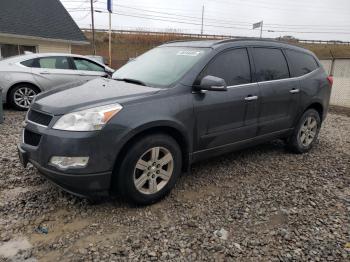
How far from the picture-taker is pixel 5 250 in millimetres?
2658

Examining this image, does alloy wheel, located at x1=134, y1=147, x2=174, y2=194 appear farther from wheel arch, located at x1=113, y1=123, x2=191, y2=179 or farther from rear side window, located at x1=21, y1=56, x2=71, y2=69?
rear side window, located at x1=21, y1=56, x2=71, y2=69

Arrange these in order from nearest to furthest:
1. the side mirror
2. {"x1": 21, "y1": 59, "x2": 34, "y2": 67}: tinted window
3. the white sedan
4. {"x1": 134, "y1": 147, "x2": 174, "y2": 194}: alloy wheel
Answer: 1. {"x1": 134, "y1": 147, "x2": 174, "y2": 194}: alloy wheel
2. the side mirror
3. the white sedan
4. {"x1": 21, "y1": 59, "x2": 34, "y2": 67}: tinted window

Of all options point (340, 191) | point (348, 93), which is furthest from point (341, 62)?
point (340, 191)

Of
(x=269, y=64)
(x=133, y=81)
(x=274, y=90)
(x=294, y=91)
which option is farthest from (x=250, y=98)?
(x=133, y=81)

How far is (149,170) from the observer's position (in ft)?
10.9

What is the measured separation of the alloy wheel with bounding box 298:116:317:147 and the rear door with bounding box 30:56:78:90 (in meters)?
5.99

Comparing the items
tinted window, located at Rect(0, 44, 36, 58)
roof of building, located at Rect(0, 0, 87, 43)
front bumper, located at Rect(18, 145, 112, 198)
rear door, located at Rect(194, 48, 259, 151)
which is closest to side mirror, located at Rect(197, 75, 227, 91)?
rear door, located at Rect(194, 48, 259, 151)

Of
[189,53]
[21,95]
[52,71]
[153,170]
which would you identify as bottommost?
[21,95]

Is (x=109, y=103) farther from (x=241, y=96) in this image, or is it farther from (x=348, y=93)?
(x=348, y=93)

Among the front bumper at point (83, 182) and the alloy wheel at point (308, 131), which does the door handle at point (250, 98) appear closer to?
the alloy wheel at point (308, 131)

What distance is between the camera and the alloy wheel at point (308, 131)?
17.3 ft

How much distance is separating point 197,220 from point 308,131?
123 inches

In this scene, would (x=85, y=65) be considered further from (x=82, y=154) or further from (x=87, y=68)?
(x=82, y=154)

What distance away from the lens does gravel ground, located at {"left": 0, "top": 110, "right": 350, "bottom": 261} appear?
271 cm
